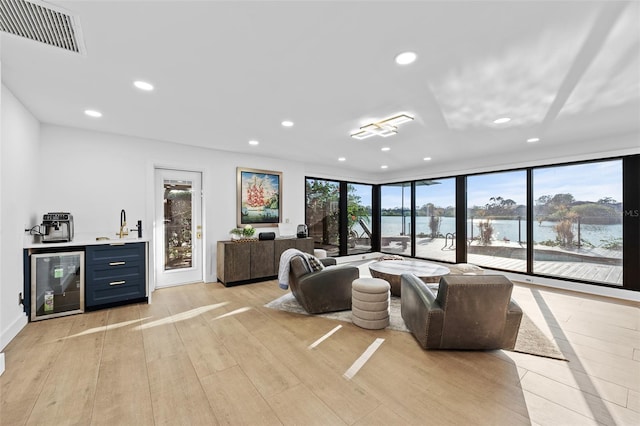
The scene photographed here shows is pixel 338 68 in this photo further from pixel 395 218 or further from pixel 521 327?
pixel 395 218

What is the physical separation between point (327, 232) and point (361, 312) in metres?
4.15

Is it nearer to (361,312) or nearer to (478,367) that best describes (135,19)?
(361,312)

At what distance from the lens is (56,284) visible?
10.9 ft

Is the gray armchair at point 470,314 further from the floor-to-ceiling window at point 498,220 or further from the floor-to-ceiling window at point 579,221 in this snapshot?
the floor-to-ceiling window at point 498,220

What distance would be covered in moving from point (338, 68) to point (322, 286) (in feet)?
7.86

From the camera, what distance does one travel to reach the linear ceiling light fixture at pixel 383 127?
3.28 meters

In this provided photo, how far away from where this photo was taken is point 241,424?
5.29 ft

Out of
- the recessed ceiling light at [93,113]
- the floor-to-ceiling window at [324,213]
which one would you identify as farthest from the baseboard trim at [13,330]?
the floor-to-ceiling window at [324,213]

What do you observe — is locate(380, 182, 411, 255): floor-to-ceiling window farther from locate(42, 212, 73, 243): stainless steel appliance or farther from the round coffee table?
locate(42, 212, 73, 243): stainless steel appliance

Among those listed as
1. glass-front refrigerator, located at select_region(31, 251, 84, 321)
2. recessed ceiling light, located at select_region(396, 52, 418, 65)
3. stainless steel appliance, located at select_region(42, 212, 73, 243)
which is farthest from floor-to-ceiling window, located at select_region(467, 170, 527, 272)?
stainless steel appliance, located at select_region(42, 212, 73, 243)

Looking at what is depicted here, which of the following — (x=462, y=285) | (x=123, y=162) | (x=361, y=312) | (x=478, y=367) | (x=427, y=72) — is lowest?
(x=478, y=367)

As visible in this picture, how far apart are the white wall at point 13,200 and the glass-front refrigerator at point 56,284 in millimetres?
166

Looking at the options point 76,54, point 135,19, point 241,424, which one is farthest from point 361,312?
point 76,54

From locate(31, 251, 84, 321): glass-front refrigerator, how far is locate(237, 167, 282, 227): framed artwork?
8.04ft
